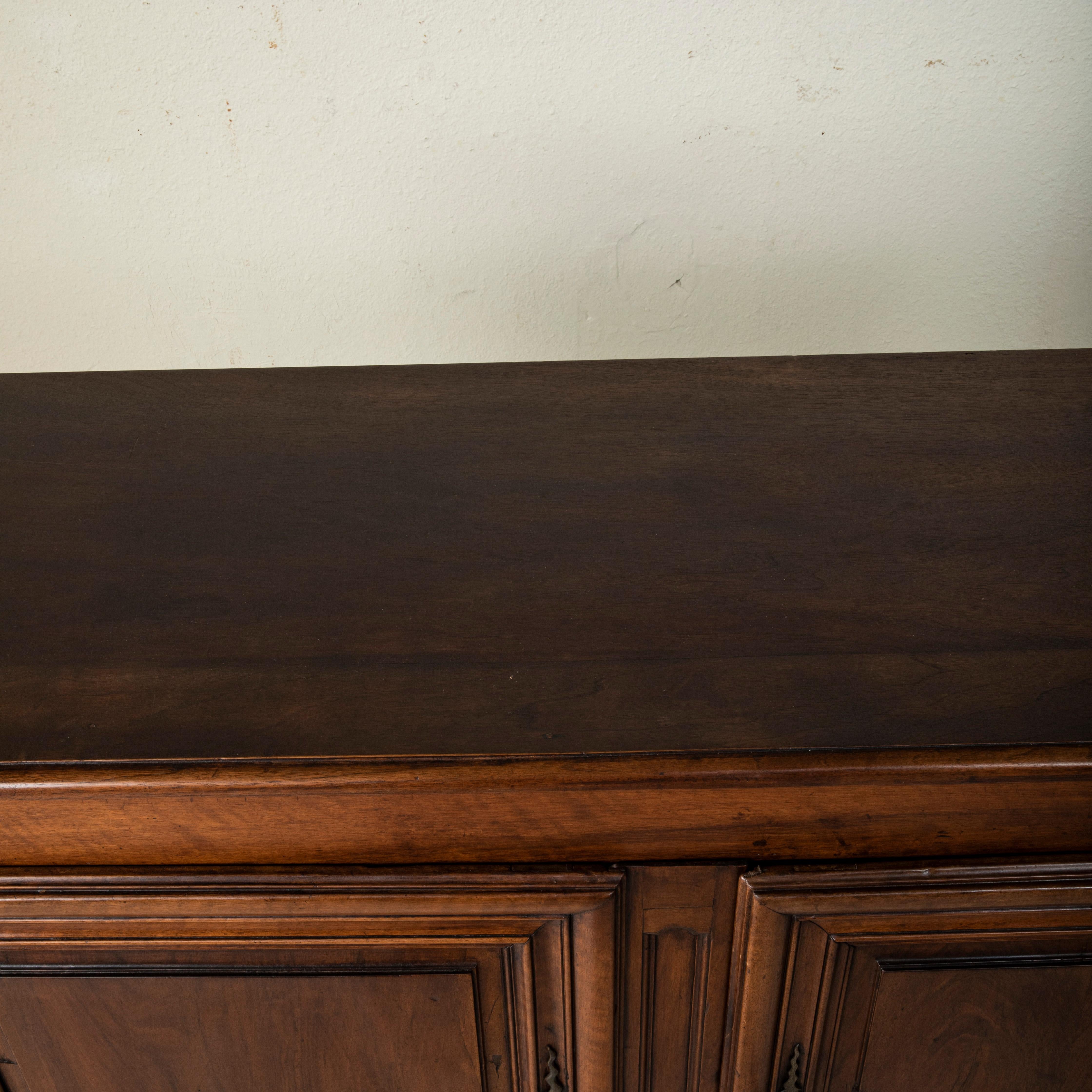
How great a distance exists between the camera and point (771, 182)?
2.89 feet

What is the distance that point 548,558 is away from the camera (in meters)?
0.52

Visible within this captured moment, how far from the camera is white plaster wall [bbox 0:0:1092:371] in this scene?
82 cm

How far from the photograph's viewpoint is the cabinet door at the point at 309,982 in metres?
Answer: 0.41

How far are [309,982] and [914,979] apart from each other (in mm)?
280

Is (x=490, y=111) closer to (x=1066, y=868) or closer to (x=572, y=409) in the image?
(x=572, y=409)

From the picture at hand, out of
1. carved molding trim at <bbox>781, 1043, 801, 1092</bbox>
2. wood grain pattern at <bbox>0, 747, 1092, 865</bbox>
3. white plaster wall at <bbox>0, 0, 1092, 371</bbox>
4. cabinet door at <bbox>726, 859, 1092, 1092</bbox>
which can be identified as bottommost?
carved molding trim at <bbox>781, 1043, 801, 1092</bbox>

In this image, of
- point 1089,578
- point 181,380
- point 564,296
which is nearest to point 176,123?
point 181,380

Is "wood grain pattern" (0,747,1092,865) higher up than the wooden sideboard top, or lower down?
lower down

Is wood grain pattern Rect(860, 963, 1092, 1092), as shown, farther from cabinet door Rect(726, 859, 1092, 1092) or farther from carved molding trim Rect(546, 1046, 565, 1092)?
carved molding trim Rect(546, 1046, 565, 1092)

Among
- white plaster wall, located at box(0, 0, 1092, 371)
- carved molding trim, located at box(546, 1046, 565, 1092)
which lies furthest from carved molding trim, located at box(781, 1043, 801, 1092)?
white plaster wall, located at box(0, 0, 1092, 371)

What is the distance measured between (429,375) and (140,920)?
45 cm

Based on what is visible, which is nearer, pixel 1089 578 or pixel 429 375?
pixel 1089 578

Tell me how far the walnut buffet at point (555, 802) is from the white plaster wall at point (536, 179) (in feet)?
1.43

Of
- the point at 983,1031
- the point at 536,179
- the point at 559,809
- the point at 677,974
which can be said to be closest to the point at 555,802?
the point at 559,809
